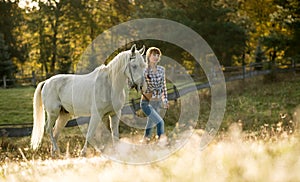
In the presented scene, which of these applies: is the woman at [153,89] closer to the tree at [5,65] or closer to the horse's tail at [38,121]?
the horse's tail at [38,121]

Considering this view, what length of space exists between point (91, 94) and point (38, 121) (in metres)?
1.98

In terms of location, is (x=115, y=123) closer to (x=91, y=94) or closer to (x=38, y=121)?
(x=91, y=94)

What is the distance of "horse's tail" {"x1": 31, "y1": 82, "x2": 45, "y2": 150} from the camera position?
9219 millimetres

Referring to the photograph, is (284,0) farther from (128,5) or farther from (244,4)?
(128,5)

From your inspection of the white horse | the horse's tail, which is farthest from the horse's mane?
the horse's tail

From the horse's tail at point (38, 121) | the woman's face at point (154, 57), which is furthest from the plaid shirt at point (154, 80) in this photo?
the horse's tail at point (38, 121)

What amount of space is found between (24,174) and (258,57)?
39.6 metres

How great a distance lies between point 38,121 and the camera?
9.37 meters

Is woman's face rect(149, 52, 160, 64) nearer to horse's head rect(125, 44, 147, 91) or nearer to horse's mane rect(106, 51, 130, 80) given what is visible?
horse's head rect(125, 44, 147, 91)

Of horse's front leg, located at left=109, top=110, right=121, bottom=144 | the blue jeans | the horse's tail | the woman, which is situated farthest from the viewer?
the horse's tail

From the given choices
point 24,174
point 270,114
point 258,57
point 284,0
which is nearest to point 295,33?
point 284,0

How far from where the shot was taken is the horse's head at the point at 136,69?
23.0 feet

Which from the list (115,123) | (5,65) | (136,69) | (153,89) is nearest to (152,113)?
(153,89)

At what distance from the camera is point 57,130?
365 inches
